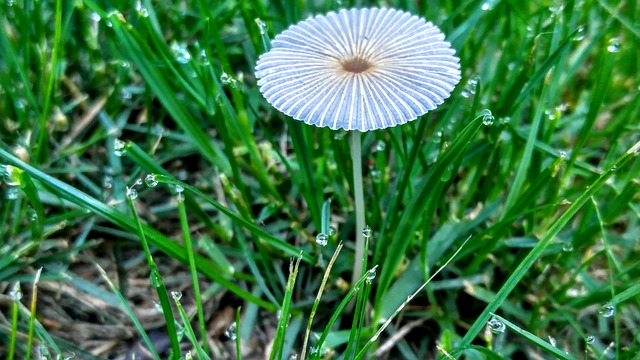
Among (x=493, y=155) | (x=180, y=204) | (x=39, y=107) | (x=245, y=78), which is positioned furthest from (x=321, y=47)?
(x=39, y=107)

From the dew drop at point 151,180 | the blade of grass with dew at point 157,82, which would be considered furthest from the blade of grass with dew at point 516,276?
the blade of grass with dew at point 157,82

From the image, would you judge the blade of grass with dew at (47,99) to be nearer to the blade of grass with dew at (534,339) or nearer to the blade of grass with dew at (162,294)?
the blade of grass with dew at (162,294)

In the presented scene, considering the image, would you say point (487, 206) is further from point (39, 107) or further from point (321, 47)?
point (39, 107)

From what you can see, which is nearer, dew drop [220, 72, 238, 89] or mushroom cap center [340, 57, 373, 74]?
mushroom cap center [340, 57, 373, 74]

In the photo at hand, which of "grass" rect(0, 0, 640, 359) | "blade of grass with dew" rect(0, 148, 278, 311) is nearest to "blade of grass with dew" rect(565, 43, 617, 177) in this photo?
"grass" rect(0, 0, 640, 359)

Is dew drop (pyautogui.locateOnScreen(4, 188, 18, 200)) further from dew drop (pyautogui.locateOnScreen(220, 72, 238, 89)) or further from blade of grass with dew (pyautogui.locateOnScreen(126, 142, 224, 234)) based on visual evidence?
dew drop (pyautogui.locateOnScreen(220, 72, 238, 89))

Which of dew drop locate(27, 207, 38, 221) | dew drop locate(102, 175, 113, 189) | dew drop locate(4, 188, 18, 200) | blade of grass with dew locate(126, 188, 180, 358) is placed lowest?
blade of grass with dew locate(126, 188, 180, 358)

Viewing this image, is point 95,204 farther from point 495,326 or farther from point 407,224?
point 495,326

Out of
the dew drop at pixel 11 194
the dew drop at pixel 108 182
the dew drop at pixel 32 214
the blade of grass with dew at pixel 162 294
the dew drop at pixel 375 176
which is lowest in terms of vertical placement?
the blade of grass with dew at pixel 162 294
